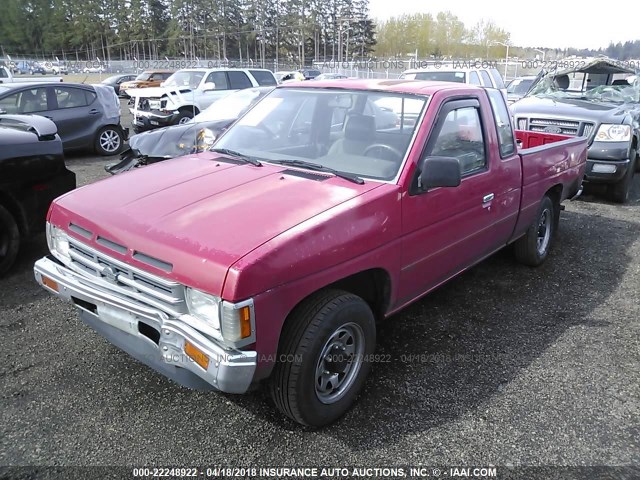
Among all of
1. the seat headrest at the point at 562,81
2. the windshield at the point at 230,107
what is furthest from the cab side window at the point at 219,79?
the seat headrest at the point at 562,81

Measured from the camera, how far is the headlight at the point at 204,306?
2271 mm

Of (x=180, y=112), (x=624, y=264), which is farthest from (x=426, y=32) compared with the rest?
(x=624, y=264)

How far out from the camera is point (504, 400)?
308 cm

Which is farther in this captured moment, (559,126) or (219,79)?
(219,79)

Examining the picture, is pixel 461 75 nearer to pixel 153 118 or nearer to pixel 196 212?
pixel 153 118

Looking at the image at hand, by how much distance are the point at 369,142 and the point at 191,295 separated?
1.65m

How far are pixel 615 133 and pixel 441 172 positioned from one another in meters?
5.95

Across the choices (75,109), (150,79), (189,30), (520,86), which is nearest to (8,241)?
(75,109)

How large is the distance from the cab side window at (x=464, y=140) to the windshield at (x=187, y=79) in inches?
497

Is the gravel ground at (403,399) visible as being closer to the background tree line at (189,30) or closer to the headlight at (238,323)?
the headlight at (238,323)

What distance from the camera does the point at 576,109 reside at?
7953 millimetres

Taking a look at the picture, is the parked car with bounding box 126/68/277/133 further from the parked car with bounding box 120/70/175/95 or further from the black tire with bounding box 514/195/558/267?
the parked car with bounding box 120/70/175/95

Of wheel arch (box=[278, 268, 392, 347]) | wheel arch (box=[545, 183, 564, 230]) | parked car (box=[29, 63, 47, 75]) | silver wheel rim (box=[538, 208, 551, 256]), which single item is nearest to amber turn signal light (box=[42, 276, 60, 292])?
wheel arch (box=[278, 268, 392, 347])

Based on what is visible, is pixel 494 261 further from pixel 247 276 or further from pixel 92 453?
pixel 92 453
